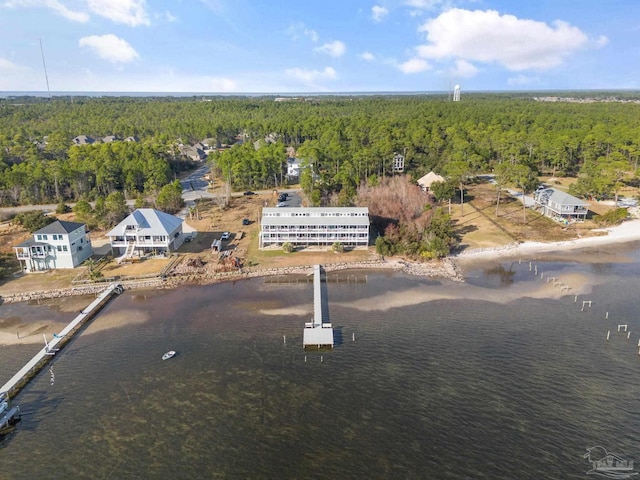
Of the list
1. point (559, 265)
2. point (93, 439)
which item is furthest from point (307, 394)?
point (559, 265)

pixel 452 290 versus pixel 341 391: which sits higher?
pixel 452 290

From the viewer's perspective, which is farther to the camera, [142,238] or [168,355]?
[142,238]

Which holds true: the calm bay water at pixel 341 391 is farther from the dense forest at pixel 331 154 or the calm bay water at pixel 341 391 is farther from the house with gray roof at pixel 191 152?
the house with gray roof at pixel 191 152

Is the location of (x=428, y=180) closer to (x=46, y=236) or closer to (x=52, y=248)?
(x=52, y=248)

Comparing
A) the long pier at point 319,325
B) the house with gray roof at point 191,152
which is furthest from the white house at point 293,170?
the long pier at point 319,325

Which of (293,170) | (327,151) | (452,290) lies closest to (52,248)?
(452,290)
